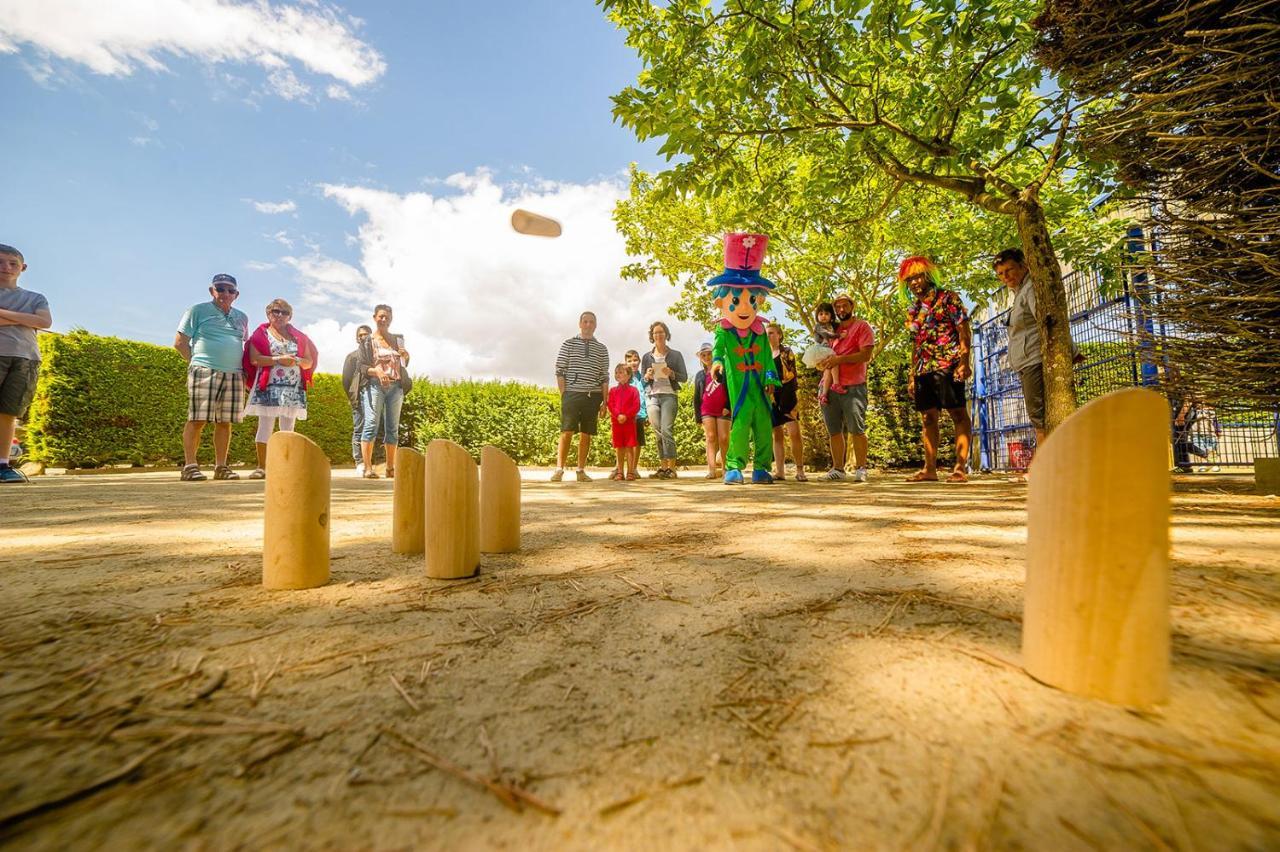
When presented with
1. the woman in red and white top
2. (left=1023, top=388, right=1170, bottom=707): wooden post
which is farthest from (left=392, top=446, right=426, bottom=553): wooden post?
the woman in red and white top

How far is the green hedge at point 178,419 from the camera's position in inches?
363

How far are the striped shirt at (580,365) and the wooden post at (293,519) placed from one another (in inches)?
198

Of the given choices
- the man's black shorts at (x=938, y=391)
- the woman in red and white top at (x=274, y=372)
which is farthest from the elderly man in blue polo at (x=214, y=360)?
the man's black shorts at (x=938, y=391)

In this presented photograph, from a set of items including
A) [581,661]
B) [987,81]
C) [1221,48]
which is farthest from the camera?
[987,81]

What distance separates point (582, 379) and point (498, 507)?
4.63 metres

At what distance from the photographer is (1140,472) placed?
863 mm

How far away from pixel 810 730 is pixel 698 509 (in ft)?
8.53

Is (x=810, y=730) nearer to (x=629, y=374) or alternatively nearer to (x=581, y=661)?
(x=581, y=661)

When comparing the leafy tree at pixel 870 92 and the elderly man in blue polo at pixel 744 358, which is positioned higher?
the leafy tree at pixel 870 92

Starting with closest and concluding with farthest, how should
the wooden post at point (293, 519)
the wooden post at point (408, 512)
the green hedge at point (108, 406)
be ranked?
the wooden post at point (293, 519) < the wooden post at point (408, 512) < the green hedge at point (108, 406)

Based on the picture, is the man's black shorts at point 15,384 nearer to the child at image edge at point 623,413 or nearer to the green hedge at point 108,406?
the green hedge at point 108,406

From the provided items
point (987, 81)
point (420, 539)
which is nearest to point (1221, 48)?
point (987, 81)

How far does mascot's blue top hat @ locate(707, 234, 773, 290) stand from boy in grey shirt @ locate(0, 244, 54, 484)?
21.1 feet

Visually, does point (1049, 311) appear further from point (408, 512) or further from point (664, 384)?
point (408, 512)
